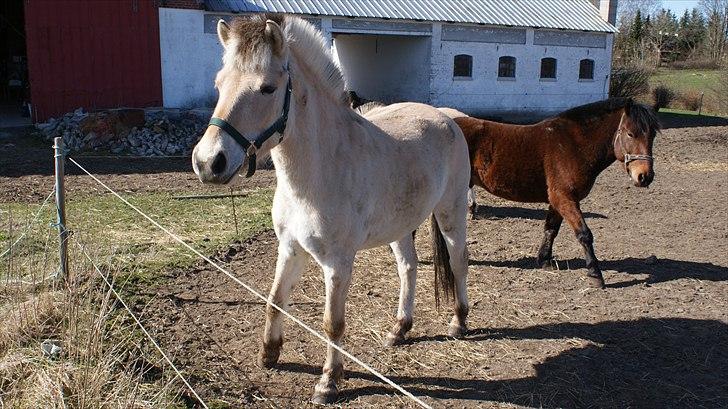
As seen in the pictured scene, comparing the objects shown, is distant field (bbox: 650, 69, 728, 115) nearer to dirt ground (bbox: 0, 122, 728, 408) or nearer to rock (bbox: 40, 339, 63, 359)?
dirt ground (bbox: 0, 122, 728, 408)

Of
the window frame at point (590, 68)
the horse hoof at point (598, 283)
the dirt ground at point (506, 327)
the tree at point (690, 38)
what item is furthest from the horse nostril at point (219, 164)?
the tree at point (690, 38)

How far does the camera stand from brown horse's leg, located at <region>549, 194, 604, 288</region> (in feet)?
19.2

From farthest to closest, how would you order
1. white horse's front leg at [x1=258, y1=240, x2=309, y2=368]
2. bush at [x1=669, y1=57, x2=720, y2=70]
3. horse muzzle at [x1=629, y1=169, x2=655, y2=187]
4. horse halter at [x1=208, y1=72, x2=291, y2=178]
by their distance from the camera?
bush at [x1=669, y1=57, x2=720, y2=70], horse muzzle at [x1=629, y1=169, x2=655, y2=187], white horse's front leg at [x1=258, y1=240, x2=309, y2=368], horse halter at [x1=208, y1=72, x2=291, y2=178]

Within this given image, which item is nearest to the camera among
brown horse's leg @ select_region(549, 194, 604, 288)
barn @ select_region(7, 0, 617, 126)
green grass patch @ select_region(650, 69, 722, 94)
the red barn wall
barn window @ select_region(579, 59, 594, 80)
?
brown horse's leg @ select_region(549, 194, 604, 288)

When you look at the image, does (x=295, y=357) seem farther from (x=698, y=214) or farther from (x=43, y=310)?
(x=698, y=214)

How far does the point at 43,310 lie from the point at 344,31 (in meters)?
16.5

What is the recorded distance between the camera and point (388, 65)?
76.0 feet

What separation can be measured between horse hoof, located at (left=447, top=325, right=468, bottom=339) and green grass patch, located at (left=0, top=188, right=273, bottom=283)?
268 centimetres

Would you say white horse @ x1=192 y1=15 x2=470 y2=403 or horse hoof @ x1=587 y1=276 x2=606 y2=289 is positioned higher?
white horse @ x1=192 y1=15 x2=470 y2=403

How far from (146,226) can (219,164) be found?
4830 mm

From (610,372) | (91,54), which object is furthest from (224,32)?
(91,54)

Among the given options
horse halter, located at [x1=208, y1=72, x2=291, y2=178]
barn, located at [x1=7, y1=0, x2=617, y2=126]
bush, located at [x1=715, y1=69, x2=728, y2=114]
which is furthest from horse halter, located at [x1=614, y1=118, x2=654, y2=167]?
bush, located at [x1=715, y1=69, x2=728, y2=114]

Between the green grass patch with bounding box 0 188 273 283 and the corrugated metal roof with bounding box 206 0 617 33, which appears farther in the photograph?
the corrugated metal roof with bounding box 206 0 617 33

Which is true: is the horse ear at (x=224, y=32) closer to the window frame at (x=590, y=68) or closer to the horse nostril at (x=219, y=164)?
the horse nostril at (x=219, y=164)
